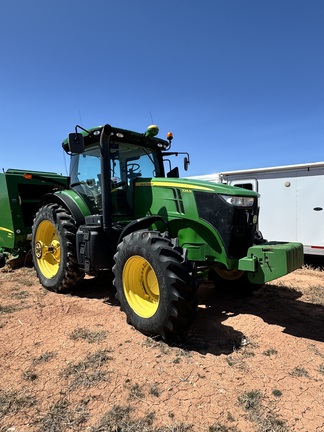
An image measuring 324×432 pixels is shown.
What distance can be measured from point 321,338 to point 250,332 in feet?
2.57

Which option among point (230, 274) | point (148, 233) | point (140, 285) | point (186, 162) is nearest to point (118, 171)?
point (186, 162)

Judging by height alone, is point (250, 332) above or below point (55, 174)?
below

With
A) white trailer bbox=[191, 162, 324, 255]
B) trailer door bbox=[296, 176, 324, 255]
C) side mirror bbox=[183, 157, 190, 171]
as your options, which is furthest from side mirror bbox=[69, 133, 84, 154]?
trailer door bbox=[296, 176, 324, 255]

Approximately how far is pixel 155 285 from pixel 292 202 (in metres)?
5.33

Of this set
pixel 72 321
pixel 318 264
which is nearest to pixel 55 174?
pixel 72 321

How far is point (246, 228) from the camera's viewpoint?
4.09 m

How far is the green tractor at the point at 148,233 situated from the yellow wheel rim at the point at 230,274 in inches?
0.6

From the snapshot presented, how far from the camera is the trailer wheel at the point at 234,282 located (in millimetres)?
5074

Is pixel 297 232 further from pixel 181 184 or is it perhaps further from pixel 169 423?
pixel 169 423

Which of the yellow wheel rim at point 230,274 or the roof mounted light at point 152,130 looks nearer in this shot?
the roof mounted light at point 152,130

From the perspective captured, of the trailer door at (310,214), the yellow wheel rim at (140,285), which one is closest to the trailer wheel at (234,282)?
the yellow wheel rim at (140,285)

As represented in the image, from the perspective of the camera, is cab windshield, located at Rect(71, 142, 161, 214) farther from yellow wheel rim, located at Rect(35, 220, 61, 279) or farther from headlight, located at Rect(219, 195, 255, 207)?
headlight, located at Rect(219, 195, 255, 207)

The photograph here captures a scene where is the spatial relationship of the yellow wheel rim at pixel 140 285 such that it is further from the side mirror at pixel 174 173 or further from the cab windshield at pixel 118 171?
the side mirror at pixel 174 173

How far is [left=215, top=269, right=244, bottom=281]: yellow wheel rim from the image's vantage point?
510 cm
